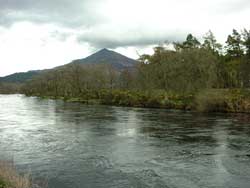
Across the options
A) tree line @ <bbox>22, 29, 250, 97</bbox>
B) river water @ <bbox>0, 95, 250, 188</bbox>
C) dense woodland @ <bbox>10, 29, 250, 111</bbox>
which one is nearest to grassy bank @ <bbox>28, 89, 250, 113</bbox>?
dense woodland @ <bbox>10, 29, 250, 111</bbox>

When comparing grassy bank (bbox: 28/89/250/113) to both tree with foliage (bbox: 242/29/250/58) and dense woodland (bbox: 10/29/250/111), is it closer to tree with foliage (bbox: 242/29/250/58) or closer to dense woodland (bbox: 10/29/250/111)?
dense woodland (bbox: 10/29/250/111)

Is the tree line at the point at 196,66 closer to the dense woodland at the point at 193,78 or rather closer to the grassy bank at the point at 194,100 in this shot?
the dense woodland at the point at 193,78

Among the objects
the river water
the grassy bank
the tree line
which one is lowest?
the river water

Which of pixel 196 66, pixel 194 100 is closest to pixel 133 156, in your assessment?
pixel 194 100

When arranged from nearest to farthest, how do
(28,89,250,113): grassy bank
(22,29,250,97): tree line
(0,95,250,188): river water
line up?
(0,95,250,188): river water, (28,89,250,113): grassy bank, (22,29,250,97): tree line

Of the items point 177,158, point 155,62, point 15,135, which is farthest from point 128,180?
point 155,62

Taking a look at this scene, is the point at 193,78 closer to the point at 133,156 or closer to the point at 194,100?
the point at 194,100

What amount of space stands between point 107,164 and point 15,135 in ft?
43.0

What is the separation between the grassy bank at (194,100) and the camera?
169 ft

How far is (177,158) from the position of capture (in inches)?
763

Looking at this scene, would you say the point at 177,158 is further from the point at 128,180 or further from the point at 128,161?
the point at 128,180

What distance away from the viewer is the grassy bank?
51.4 meters

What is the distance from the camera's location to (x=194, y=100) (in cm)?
5662

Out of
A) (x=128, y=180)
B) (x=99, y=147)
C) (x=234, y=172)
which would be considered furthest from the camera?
(x=99, y=147)
